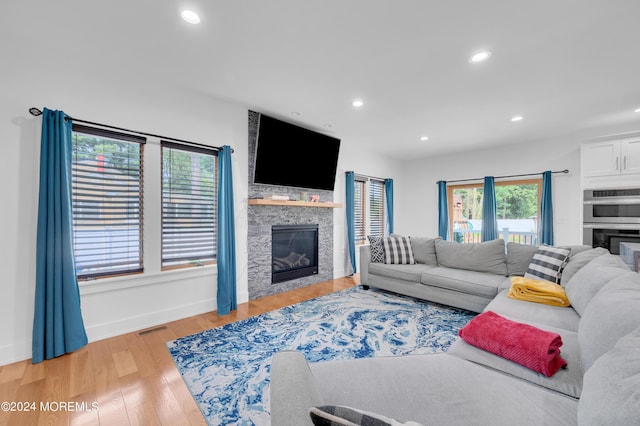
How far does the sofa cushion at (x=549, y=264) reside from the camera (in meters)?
2.66

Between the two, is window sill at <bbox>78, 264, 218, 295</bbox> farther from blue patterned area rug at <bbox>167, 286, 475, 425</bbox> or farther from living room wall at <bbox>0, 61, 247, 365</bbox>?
blue patterned area rug at <bbox>167, 286, 475, 425</bbox>

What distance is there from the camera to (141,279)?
2771 millimetres

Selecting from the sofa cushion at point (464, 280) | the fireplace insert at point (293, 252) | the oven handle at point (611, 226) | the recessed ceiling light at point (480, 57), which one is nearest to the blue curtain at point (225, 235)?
the fireplace insert at point (293, 252)

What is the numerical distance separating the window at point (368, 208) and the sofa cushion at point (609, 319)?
410cm

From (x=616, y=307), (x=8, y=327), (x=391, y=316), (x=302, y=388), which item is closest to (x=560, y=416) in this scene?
(x=616, y=307)

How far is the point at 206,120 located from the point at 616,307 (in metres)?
3.69

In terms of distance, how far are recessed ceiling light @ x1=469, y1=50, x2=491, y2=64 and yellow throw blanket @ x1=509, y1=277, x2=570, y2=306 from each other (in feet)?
6.70

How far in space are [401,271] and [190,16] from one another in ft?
11.4

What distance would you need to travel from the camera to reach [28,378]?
1.95 meters

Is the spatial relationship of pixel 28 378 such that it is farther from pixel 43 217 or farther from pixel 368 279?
pixel 368 279

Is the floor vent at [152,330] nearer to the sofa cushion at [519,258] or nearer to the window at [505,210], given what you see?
the sofa cushion at [519,258]

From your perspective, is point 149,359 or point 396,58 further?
point 396,58

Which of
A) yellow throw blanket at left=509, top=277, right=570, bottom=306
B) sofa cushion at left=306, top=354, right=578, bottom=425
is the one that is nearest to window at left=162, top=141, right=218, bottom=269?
sofa cushion at left=306, top=354, right=578, bottom=425

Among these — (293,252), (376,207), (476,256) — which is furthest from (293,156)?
(476,256)
